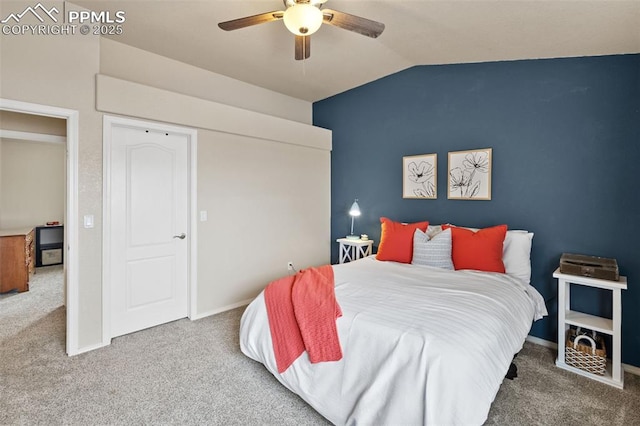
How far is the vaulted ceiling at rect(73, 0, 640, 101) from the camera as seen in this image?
2.14 meters

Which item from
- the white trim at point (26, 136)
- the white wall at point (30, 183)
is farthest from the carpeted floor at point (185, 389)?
the white wall at point (30, 183)

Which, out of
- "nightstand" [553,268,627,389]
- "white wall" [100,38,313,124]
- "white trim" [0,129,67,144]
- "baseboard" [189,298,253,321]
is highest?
"white wall" [100,38,313,124]

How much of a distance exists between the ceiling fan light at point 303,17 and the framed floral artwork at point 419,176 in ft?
7.05

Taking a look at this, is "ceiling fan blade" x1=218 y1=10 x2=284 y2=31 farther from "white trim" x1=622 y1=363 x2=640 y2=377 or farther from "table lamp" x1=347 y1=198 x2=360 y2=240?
"white trim" x1=622 y1=363 x2=640 y2=377

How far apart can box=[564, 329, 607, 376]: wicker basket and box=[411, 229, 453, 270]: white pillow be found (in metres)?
1.03

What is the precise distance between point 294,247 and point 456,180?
89.6 inches

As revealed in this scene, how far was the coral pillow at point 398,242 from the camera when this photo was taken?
10.3 feet

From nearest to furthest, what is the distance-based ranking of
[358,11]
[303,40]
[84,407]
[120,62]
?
[84,407]
[303,40]
[358,11]
[120,62]

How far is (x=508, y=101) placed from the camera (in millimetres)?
3014

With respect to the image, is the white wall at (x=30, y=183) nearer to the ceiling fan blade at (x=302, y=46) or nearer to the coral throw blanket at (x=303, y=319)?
the ceiling fan blade at (x=302, y=46)

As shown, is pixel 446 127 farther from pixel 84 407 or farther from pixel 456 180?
pixel 84 407

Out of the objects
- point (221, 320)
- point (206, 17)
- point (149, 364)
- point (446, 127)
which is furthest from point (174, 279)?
point (446, 127)

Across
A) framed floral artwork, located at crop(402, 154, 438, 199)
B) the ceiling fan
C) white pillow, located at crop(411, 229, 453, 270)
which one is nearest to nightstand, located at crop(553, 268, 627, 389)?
white pillow, located at crop(411, 229, 453, 270)

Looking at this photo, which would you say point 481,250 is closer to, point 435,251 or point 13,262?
point 435,251
